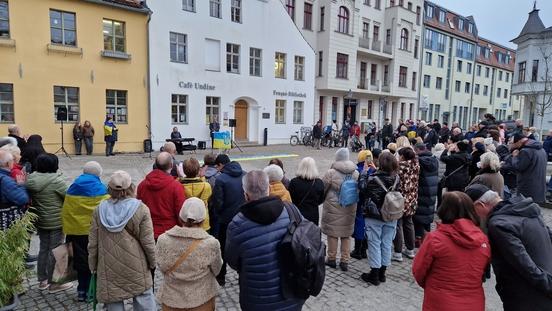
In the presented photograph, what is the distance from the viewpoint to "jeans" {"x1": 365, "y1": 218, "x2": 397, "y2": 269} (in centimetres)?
478

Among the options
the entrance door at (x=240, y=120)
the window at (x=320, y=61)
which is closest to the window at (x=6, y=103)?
the entrance door at (x=240, y=120)

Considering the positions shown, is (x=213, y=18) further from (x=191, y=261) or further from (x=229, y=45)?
(x=191, y=261)

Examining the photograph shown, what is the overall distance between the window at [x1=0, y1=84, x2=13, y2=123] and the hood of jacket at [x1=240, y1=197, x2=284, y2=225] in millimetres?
16942

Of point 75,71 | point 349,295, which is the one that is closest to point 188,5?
point 75,71

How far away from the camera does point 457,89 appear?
158ft

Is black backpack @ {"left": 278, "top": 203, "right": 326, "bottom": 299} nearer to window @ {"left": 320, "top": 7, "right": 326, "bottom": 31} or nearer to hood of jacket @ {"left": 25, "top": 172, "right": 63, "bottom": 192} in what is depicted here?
hood of jacket @ {"left": 25, "top": 172, "right": 63, "bottom": 192}

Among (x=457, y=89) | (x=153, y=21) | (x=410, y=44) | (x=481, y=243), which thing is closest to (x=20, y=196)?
(x=481, y=243)

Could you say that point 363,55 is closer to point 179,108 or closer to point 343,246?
point 179,108

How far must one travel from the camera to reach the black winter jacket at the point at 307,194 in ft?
16.0

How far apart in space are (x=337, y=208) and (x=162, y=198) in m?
2.35

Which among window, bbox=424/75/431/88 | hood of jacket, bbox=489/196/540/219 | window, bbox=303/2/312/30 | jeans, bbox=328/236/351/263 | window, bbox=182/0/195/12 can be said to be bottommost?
jeans, bbox=328/236/351/263

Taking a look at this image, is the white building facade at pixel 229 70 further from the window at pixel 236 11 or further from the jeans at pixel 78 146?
the jeans at pixel 78 146

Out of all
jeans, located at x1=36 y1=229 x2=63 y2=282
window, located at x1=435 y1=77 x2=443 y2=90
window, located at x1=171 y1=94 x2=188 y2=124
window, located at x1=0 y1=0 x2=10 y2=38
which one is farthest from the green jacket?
window, located at x1=435 y1=77 x2=443 y2=90

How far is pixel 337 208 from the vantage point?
514cm
